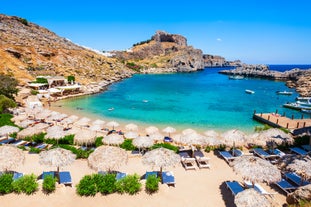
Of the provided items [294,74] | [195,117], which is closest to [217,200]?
[195,117]

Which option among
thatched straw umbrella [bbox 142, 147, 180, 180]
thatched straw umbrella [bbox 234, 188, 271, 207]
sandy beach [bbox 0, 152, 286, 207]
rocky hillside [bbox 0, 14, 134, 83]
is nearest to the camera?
thatched straw umbrella [bbox 234, 188, 271, 207]

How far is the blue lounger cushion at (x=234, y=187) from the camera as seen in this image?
11.3 m

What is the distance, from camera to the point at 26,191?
10891 millimetres

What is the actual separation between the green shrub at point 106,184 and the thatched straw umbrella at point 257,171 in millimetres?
6275

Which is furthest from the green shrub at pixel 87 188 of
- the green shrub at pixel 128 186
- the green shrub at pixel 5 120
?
the green shrub at pixel 5 120

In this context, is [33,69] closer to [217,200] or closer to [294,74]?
[217,200]

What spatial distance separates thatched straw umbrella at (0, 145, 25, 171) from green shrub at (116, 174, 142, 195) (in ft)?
17.9

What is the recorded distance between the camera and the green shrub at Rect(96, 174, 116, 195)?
11.2 metres

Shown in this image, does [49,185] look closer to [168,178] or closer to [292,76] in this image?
[168,178]

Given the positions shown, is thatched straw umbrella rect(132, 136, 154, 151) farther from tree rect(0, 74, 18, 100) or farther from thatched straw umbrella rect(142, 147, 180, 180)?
tree rect(0, 74, 18, 100)

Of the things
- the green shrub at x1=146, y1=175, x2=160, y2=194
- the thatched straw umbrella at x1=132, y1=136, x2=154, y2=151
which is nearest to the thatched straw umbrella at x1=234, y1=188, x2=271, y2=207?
the green shrub at x1=146, y1=175, x2=160, y2=194

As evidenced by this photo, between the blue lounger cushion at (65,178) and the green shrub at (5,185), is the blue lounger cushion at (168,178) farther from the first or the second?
the green shrub at (5,185)

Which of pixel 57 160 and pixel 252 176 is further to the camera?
pixel 57 160

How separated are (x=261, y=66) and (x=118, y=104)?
108277mm
